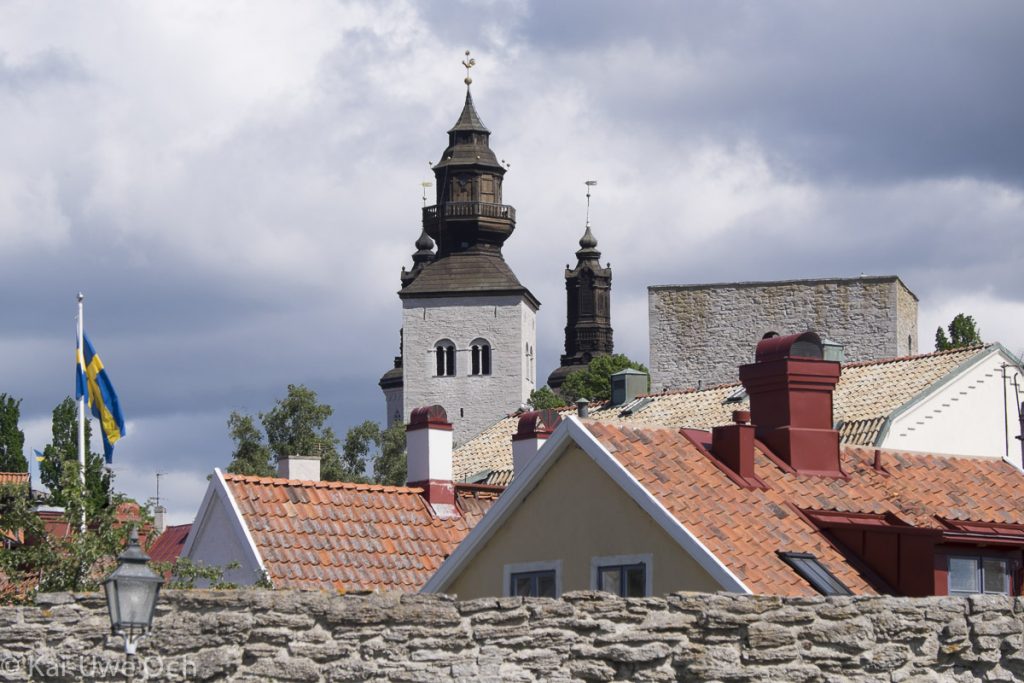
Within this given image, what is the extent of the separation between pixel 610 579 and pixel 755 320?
36756mm

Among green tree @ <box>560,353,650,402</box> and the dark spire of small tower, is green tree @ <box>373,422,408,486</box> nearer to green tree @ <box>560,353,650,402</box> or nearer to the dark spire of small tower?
green tree @ <box>560,353,650,402</box>

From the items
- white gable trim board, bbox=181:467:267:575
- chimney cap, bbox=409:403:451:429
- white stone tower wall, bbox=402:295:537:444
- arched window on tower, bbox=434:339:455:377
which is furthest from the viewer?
arched window on tower, bbox=434:339:455:377

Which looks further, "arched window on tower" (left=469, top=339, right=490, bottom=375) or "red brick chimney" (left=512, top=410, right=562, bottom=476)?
"arched window on tower" (left=469, top=339, right=490, bottom=375)

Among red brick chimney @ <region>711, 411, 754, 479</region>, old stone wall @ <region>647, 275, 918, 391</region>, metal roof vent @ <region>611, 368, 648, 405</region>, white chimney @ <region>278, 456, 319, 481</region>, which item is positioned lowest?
red brick chimney @ <region>711, 411, 754, 479</region>

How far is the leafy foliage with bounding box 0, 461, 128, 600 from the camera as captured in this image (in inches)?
567

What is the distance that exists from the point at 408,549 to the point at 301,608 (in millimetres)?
9649

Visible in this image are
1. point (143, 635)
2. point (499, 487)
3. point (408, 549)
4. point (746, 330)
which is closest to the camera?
point (143, 635)

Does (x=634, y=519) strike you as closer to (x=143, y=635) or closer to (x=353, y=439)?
(x=143, y=635)

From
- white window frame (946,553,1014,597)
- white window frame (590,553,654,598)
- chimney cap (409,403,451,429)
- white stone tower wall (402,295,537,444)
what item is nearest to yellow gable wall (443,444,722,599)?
white window frame (590,553,654,598)

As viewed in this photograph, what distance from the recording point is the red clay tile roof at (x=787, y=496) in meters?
14.2

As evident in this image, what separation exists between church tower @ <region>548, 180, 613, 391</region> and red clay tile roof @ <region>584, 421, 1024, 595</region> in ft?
402

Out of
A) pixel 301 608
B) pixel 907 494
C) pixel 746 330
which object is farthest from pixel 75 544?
pixel 746 330

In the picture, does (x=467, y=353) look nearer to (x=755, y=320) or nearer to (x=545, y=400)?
(x=545, y=400)

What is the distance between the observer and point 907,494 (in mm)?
15812
